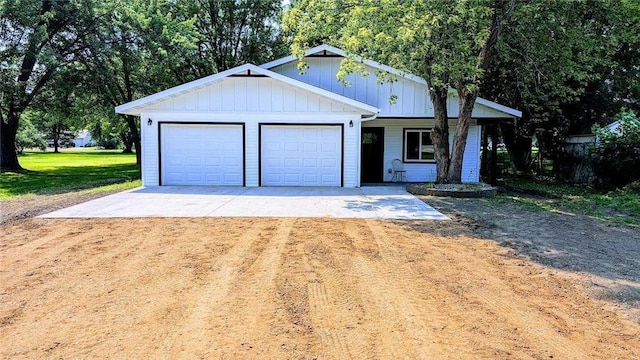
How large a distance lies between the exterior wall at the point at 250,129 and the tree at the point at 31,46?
21.0ft

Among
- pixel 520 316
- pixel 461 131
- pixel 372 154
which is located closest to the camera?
pixel 520 316

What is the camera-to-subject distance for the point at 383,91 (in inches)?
606

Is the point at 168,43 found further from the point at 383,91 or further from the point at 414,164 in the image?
the point at 414,164

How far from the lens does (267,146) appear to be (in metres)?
14.0

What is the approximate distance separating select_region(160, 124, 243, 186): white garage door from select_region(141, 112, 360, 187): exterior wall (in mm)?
210

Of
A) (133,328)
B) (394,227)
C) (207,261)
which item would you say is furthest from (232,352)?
(394,227)

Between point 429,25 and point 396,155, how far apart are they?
7.37 meters

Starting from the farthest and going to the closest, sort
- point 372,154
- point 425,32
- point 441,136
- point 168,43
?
point 168,43 < point 372,154 < point 441,136 < point 425,32

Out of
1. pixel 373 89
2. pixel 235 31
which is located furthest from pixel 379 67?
pixel 235 31

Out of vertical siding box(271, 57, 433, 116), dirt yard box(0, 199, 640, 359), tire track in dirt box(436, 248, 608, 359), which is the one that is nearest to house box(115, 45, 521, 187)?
vertical siding box(271, 57, 433, 116)

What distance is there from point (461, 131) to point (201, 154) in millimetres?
7806

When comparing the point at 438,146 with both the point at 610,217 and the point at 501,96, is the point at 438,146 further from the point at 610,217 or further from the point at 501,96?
the point at 501,96

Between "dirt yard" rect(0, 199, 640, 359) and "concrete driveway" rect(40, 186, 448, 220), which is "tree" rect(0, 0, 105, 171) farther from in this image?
"dirt yard" rect(0, 199, 640, 359)

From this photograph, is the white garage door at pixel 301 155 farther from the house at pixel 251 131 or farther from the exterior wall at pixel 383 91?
the exterior wall at pixel 383 91
